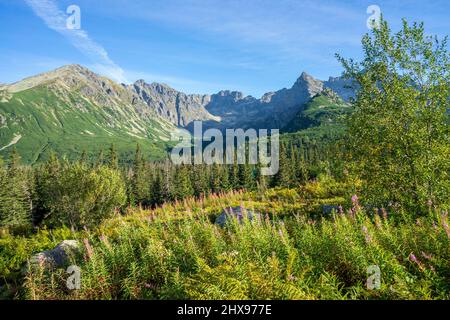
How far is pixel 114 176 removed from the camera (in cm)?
2772

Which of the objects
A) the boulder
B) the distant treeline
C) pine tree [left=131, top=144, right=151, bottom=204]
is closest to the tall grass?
the boulder

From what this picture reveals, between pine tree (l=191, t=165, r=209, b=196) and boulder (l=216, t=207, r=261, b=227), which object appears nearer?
boulder (l=216, t=207, r=261, b=227)

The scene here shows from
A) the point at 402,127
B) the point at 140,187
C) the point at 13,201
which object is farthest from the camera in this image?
the point at 140,187

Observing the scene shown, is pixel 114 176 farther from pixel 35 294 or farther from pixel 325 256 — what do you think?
pixel 325 256

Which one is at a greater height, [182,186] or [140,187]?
[182,186]

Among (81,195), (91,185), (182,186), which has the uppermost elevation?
(91,185)

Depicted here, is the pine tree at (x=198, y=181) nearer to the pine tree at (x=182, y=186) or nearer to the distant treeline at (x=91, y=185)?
the distant treeline at (x=91, y=185)

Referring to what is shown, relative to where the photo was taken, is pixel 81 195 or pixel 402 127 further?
pixel 81 195

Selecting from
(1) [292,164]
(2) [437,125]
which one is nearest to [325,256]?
(2) [437,125]

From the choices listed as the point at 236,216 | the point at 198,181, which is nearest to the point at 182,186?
the point at 198,181

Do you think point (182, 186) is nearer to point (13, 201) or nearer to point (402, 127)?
point (13, 201)

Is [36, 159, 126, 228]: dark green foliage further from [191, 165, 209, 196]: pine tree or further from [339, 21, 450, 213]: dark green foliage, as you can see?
→ [191, 165, 209, 196]: pine tree

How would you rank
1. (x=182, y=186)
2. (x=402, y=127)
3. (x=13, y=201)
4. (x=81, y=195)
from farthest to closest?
(x=182, y=186) < (x=13, y=201) < (x=81, y=195) < (x=402, y=127)

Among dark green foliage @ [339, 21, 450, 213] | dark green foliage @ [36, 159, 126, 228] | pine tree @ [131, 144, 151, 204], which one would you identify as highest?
dark green foliage @ [339, 21, 450, 213]
